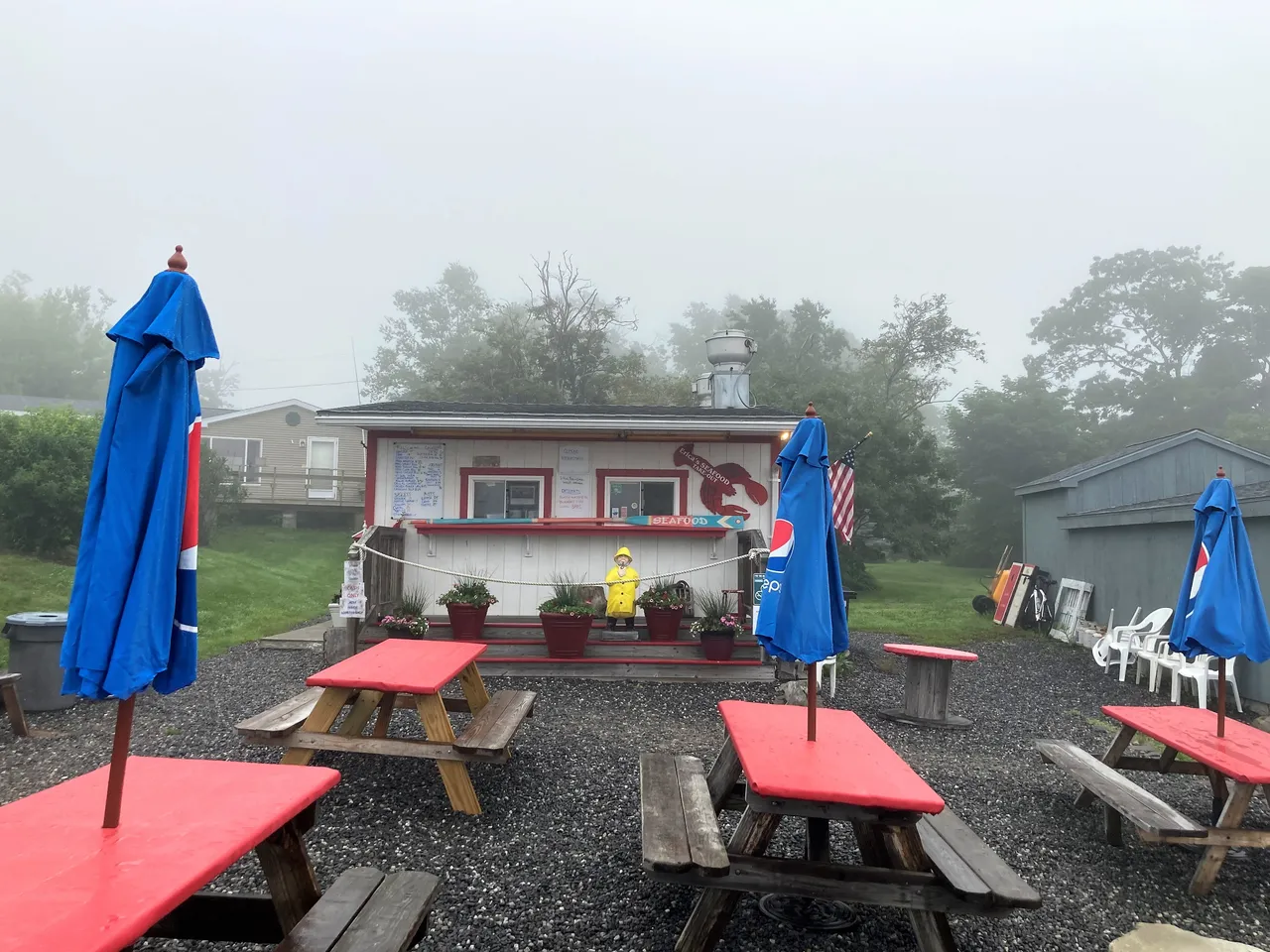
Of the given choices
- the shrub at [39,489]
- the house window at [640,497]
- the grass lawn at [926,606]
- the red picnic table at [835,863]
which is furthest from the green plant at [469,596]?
the shrub at [39,489]

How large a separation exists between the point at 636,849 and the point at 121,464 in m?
3.02

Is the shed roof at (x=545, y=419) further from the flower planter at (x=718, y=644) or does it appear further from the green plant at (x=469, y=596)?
the flower planter at (x=718, y=644)

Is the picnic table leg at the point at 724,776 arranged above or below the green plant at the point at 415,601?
below

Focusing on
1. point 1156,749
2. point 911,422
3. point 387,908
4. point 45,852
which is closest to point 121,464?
point 45,852

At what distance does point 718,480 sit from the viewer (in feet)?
30.9

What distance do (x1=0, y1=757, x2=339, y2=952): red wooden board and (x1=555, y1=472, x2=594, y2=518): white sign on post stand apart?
6.61m

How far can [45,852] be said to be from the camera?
2.05 meters

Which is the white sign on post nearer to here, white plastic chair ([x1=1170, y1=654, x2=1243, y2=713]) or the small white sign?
the small white sign

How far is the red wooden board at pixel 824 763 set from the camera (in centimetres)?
275

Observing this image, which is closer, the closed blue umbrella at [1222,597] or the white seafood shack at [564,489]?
the closed blue umbrella at [1222,597]

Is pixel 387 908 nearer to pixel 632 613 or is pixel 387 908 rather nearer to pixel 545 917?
pixel 545 917

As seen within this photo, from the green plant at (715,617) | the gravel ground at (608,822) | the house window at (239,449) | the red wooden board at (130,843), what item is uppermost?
the house window at (239,449)

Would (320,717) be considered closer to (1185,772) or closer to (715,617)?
(715,617)

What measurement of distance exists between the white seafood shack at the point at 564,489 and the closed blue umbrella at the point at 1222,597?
15.7ft
